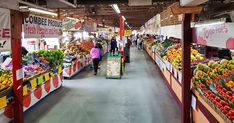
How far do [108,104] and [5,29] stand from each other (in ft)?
11.3

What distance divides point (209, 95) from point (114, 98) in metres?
3.64

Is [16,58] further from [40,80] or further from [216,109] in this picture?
[216,109]

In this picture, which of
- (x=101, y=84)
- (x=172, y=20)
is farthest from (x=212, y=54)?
(x=101, y=84)

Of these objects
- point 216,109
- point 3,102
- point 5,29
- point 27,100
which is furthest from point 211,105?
point 27,100

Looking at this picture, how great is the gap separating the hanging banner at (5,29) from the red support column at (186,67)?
10.4ft

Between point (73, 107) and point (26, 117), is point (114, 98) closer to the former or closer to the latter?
point (73, 107)

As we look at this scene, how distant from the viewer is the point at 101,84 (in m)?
9.25

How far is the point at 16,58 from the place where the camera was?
4.93m

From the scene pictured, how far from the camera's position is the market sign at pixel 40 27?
5555 mm

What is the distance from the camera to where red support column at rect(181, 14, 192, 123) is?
438cm

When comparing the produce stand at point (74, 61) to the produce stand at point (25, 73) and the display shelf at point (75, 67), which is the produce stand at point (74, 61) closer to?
the display shelf at point (75, 67)

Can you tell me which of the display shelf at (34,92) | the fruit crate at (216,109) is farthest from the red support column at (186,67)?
the display shelf at (34,92)

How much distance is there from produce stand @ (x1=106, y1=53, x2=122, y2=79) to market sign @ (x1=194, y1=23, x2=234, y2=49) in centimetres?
696

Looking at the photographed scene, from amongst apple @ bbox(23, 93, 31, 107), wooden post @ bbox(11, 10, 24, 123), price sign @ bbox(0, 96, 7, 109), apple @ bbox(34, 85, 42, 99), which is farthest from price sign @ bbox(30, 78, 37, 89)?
price sign @ bbox(0, 96, 7, 109)
